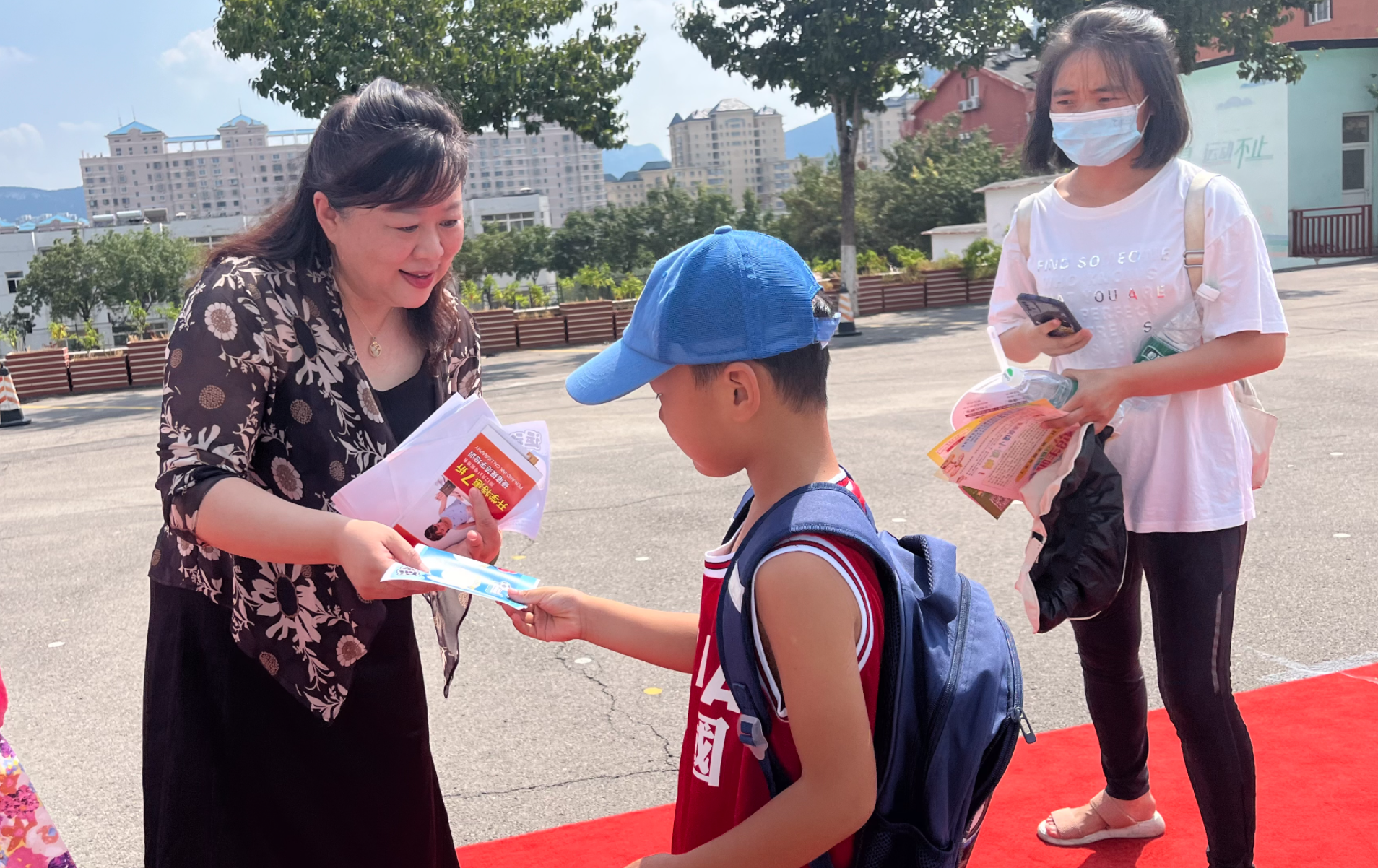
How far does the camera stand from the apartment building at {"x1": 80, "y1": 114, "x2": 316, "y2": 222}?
160 m

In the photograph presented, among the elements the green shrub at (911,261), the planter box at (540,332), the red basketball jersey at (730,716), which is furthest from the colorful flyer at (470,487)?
the green shrub at (911,261)

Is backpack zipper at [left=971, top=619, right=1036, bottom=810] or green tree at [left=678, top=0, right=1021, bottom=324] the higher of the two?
green tree at [left=678, top=0, right=1021, bottom=324]

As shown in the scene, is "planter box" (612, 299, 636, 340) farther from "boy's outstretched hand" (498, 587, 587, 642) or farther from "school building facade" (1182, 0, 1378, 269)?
"boy's outstretched hand" (498, 587, 587, 642)

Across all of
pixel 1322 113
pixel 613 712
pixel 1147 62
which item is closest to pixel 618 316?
pixel 1322 113

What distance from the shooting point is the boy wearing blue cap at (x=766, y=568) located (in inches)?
52.1

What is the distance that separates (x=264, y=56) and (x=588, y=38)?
548 centimetres

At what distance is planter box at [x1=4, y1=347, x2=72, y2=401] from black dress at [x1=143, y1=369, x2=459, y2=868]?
20.4 metres

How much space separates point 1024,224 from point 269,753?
206cm

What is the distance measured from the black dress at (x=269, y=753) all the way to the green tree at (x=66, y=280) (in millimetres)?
65853

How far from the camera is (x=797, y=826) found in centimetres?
133

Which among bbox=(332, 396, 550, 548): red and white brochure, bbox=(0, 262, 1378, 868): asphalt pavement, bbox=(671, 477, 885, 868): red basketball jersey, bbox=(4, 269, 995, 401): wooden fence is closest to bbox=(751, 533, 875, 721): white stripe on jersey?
bbox=(671, 477, 885, 868): red basketball jersey

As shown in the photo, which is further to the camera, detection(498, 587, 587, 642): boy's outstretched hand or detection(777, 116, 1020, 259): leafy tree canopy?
detection(777, 116, 1020, 259): leafy tree canopy

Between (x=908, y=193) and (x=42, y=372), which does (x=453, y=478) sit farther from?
(x=908, y=193)

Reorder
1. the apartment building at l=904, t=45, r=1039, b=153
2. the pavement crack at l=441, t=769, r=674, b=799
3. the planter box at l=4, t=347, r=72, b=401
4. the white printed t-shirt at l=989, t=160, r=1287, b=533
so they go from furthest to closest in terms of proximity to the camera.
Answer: the apartment building at l=904, t=45, r=1039, b=153 → the planter box at l=4, t=347, r=72, b=401 → the pavement crack at l=441, t=769, r=674, b=799 → the white printed t-shirt at l=989, t=160, r=1287, b=533
